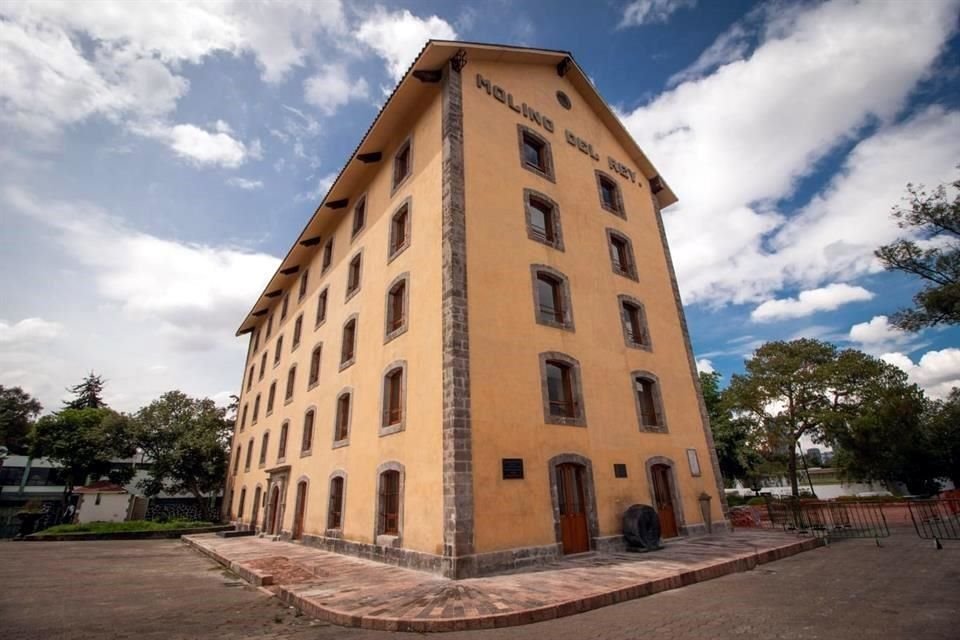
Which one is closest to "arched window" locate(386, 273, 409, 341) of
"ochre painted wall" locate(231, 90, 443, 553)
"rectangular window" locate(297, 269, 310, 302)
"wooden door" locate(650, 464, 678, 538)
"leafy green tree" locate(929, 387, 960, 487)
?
"ochre painted wall" locate(231, 90, 443, 553)

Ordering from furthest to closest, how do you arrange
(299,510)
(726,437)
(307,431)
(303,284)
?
(726,437)
(303,284)
(307,431)
(299,510)

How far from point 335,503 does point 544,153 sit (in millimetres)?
13331

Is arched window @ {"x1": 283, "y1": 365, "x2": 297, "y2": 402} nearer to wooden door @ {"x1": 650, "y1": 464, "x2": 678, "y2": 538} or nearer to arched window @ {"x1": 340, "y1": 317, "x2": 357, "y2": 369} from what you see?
arched window @ {"x1": 340, "y1": 317, "x2": 357, "y2": 369}

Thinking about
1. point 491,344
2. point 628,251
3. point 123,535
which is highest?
point 628,251

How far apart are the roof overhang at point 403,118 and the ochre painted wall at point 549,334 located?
19.0 inches

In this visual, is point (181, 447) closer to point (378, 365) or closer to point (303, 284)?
point (303, 284)

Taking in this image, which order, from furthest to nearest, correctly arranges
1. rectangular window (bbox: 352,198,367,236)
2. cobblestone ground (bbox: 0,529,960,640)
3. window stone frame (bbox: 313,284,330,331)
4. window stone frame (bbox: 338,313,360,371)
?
window stone frame (bbox: 313,284,330,331) < rectangular window (bbox: 352,198,367,236) < window stone frame (bbox: 338,313,360,371) < cobblestone ground (bbox: 0,529,960,640)

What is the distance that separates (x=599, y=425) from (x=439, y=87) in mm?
11087

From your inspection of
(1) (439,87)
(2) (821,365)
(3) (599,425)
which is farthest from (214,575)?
(2) (821,365)

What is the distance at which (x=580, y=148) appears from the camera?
16375 millimetres

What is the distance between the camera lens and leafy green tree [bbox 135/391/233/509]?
92.7ft

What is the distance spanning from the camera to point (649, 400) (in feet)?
46.3

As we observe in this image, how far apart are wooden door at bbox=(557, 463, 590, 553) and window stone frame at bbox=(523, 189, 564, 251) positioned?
6.27m

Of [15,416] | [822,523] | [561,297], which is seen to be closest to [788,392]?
[822,523]
